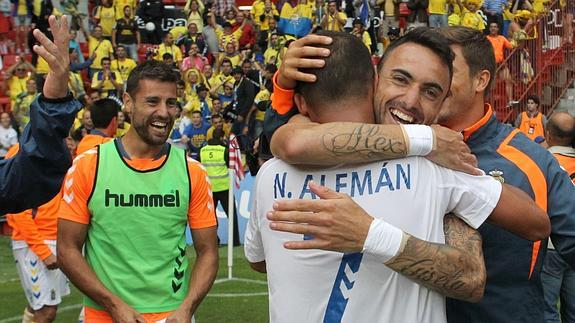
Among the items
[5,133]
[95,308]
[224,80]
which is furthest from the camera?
[224,80]

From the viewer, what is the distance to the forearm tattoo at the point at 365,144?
293cm

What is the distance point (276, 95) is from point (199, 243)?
2538 mm

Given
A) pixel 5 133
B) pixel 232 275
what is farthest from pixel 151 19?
pixel 232 275

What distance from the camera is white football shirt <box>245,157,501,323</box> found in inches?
116

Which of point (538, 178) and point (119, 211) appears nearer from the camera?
point (538, 178)

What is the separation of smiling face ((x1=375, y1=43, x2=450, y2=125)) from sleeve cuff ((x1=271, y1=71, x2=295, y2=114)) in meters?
0.33

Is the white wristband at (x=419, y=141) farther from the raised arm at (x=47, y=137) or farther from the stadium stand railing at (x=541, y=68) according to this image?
the stadium stand railing at (x=541, y=68)

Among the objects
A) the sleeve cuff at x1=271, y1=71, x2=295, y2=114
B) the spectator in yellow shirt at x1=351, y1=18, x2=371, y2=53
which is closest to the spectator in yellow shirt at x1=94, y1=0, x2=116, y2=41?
the spectator in yellow shirt at x1=351, y1=18, x2=371, y2=53

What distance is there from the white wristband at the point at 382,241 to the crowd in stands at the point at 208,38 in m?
17.1

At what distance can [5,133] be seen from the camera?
62.2ft

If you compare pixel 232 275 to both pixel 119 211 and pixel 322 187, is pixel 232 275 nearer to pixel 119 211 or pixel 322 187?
pixel 119 211

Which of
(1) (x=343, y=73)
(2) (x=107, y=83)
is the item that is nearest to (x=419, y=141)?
(1) (x=343, y=73)

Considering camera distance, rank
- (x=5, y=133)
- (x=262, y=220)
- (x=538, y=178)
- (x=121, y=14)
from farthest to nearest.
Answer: (x=121, y=14)
(x=5, y=133)
(x=538, y=178)
(x=262, y=220)

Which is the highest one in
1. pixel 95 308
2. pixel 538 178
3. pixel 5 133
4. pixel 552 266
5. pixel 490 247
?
pixel 538 178
